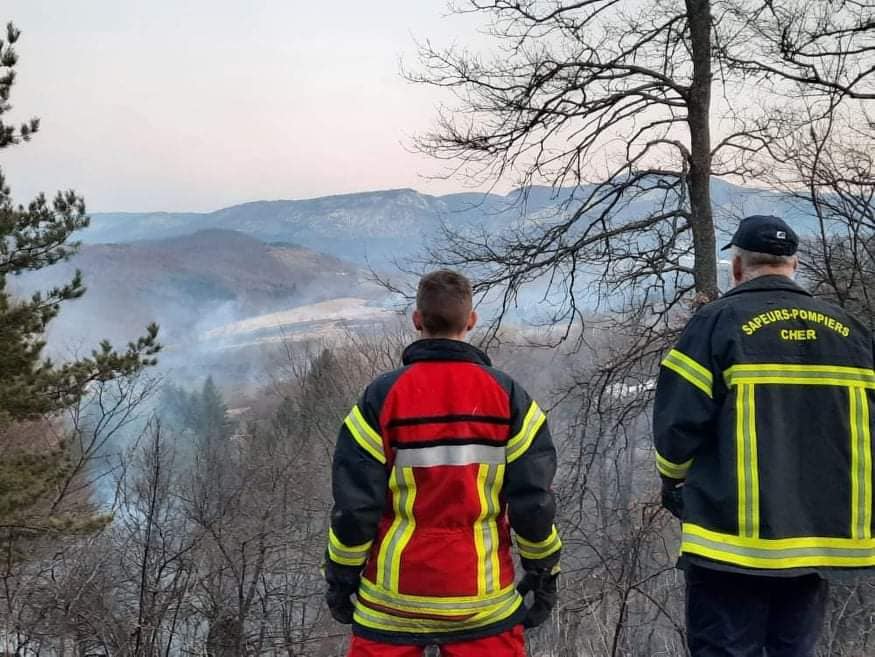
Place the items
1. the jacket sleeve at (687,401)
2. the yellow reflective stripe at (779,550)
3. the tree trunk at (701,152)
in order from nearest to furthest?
the yellow reflective stripe at (779,550) → the jacket sleeve at (687,401) → the tree trunk at (701,152)

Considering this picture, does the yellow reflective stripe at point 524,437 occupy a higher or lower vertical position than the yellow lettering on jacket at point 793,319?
lower

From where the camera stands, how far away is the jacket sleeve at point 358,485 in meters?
2.20

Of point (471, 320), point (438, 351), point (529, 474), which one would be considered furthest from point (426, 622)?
point (471, 320)

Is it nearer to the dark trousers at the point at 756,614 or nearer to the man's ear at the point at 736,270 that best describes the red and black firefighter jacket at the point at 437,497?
the dark trousers at the point at 756,614

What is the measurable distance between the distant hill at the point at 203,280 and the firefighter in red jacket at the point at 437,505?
192ft

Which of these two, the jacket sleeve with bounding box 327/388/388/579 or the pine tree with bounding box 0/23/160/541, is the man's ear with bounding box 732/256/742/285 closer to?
the jacket sleeve with bounding box 327/388/388/579

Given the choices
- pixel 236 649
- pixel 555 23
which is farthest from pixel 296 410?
pixel 555 23

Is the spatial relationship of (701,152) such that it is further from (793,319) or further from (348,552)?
(348,552)

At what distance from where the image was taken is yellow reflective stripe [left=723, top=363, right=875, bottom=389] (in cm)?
226

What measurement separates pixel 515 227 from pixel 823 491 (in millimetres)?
5494

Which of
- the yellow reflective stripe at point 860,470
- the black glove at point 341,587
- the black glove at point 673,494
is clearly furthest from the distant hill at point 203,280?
the yellow reflective stripe at point 860,470

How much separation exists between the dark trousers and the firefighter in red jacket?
53cm

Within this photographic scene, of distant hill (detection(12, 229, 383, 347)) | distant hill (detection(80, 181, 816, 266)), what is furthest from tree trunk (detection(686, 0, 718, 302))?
distant hill (detection(12, 229, 383, 347))

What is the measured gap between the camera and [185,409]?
36562mm
